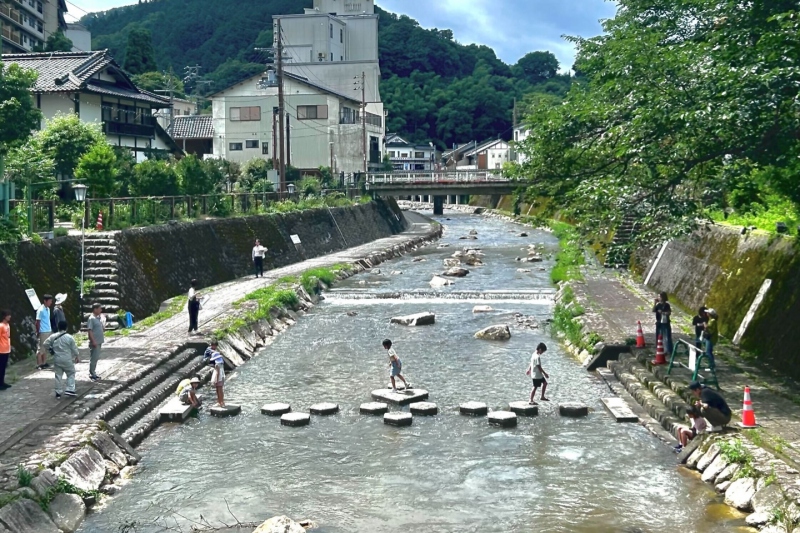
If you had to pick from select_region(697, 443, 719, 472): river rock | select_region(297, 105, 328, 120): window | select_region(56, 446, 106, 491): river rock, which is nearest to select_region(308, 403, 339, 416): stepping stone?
select_region(56, 446, 106, 491): river rock

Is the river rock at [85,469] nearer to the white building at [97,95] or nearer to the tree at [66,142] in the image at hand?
the tree at [66,142]

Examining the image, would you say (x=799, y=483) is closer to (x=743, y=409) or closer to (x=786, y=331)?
(x=743, y=409)

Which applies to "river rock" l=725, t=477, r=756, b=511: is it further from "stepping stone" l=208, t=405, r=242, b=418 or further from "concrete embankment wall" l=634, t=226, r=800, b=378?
"stepping stone" l=208, t=405, r=242, b=418

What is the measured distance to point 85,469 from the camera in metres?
14.2

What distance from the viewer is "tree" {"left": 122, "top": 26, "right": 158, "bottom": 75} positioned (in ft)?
323

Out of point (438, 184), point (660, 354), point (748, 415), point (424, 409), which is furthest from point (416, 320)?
point (438, 184)

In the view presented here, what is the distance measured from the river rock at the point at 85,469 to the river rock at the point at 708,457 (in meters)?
10.1

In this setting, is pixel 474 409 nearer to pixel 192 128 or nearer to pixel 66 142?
pixel 66 142

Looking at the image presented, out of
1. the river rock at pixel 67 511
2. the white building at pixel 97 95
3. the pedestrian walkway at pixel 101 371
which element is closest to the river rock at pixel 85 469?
the river rock at pixel 67 511

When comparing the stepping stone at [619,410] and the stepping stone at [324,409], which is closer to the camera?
the stepping stone at [619,410]

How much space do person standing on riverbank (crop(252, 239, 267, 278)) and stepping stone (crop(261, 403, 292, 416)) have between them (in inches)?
754

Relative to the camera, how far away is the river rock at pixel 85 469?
541 inches

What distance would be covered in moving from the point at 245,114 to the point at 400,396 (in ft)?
199

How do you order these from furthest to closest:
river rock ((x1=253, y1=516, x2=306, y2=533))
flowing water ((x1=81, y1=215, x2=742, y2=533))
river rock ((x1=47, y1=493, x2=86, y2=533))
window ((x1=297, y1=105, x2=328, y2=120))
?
window ((x1=297, y1=105, x2=328, y2=120))
flowing water ((x1=81, y1=215, x2=742, y2=533))
river rock ((x1=47, y1=493, x2=86, y2=533))
river rock ((x1=253, y1=516, x2=306, y2=533))
